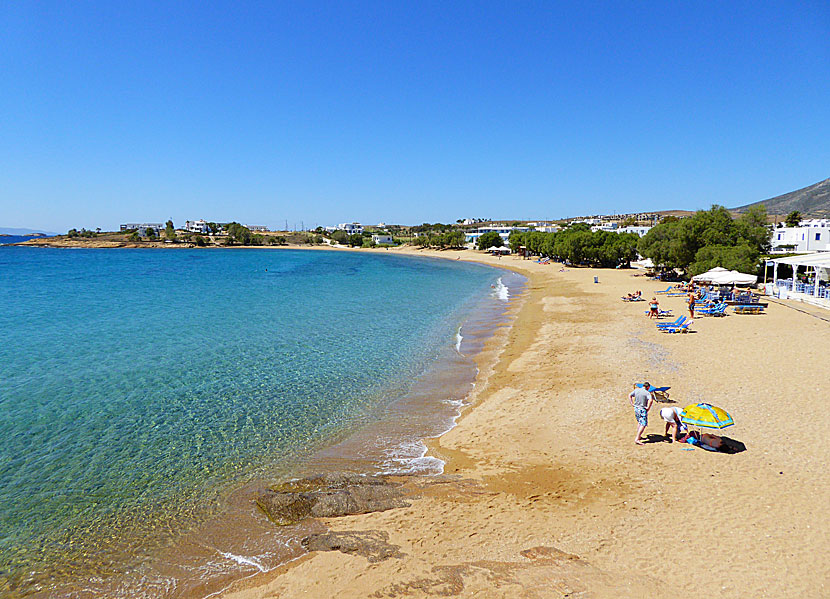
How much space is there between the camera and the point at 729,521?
7.20 m

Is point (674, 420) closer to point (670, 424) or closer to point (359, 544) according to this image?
point (670, 424)

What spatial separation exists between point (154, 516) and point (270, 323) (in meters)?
19.8

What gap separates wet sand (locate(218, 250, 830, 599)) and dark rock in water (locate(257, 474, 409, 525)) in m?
0.30

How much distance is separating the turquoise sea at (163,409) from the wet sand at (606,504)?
211cm

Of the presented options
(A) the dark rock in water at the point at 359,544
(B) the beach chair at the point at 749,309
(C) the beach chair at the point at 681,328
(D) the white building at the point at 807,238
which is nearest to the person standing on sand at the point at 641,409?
(A) the dark rock in water at the point at 359,544

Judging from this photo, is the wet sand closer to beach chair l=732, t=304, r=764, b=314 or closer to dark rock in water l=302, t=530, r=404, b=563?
dark rock in water l=302, t=530, r=404, b=563

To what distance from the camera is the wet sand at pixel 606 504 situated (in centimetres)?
625

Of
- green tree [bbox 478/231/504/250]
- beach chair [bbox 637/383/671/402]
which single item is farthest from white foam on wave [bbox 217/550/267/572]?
green tree [bbox 478/231/504/250]

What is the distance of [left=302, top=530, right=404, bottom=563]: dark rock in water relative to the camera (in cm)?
706

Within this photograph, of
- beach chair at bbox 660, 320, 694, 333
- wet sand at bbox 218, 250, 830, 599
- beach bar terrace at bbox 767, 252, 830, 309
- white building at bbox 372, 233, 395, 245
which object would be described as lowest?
wet sand at bbox 218, 250, 830, 599

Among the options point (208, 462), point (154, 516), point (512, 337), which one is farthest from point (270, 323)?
point (154, 516)

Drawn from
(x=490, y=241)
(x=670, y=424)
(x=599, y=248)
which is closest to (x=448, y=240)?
(x=490, y=241)

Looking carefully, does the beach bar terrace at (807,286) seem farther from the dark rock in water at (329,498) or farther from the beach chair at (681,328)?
the dark rock in water at (329,498)

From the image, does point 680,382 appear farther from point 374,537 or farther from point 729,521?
point 374,537
